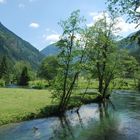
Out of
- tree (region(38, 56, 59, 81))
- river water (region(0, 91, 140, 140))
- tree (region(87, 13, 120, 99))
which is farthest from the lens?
tree (region(87, 13, 120, 99))

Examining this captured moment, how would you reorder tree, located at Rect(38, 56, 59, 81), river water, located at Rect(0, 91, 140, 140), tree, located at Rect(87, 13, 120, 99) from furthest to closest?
tree, located at Rect(87, 13, 120, 99), tree, located at Rect(38, 56, 59, 81), river water, located at Rect(0, 91, 140, 140)

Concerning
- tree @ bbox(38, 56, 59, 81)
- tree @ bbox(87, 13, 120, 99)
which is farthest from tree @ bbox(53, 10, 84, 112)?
tree @ bbox(87, 13, 120, 99)

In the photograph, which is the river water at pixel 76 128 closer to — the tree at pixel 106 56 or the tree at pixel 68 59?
the tree at pixel 68 59

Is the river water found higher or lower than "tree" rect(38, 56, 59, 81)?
lower

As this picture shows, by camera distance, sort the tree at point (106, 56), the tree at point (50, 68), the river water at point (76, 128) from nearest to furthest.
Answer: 1. the river water at point (76, 128)
2. the tree at point (50, 68)
3. the tree at point (106, 56)

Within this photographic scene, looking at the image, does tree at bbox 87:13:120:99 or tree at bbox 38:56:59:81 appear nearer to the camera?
tree at bbox 38:56:59:81

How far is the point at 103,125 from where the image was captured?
37156 millimetres

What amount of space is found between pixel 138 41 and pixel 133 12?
7.07ft

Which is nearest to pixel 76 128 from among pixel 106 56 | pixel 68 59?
pixel 68 59

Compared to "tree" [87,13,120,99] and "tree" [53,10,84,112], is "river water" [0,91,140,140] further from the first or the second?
"tree" [87,13,120,99]

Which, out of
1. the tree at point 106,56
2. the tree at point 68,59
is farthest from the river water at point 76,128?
the tree at point 106,56

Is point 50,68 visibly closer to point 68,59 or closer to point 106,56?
point 68,59

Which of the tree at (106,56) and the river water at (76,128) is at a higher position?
the tree at (106,56)

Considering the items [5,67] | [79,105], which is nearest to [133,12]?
[79,105]
